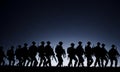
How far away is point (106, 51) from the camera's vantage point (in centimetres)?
2333

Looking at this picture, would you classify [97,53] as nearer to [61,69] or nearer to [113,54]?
[113,54]

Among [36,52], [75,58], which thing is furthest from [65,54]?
[36,52]

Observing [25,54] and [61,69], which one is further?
[25,54]

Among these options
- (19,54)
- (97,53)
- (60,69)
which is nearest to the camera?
(60,69)

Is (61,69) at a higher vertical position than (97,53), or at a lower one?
lower

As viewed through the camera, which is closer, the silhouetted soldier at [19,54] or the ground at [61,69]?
the ground at [61,69]

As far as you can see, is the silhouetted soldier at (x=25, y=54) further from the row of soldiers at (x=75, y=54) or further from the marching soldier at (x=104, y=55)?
the marching soldier at (x=104, y=55)

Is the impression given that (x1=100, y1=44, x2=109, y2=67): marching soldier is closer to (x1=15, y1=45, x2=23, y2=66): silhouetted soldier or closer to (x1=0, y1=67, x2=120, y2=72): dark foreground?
(x1=0, y1=67, x2=120, y2=72): dark foreground

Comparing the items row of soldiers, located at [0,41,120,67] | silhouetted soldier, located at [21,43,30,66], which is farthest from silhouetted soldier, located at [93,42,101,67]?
silhouetted soldier, located at [21,43,30,66]

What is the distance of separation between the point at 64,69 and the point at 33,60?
6887 mm

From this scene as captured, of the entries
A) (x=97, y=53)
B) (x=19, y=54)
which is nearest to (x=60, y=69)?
(x=97, y=53)

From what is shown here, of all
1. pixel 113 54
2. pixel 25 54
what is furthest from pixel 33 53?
pixel 113 54

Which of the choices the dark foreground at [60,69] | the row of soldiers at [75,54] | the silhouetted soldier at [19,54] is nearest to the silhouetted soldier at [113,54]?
the row of soldiers at [75,54]

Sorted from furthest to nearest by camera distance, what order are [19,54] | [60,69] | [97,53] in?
[19,54], [97,53], [60,69]
